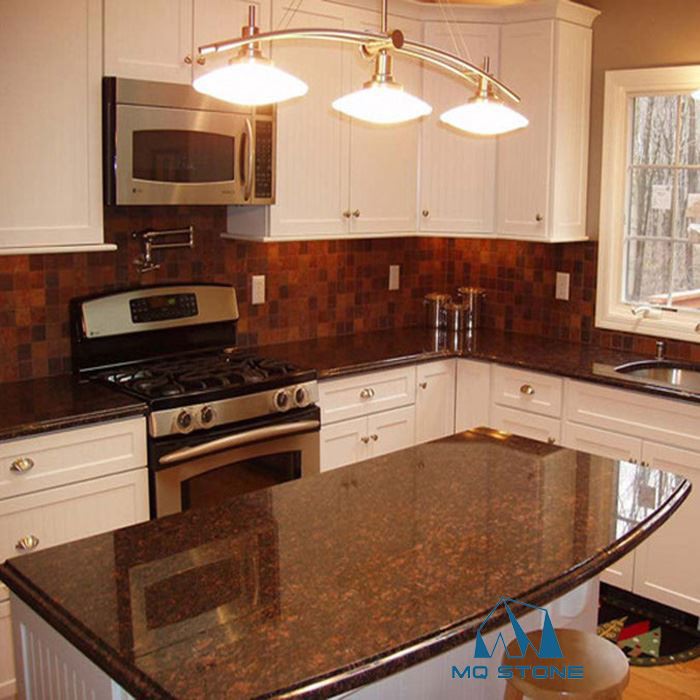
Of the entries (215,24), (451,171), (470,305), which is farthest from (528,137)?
(215,24)

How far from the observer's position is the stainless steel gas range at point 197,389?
3072 mm

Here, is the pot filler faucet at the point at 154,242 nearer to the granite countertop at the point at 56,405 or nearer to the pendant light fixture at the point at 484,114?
the granite countertop at the point at 56,405

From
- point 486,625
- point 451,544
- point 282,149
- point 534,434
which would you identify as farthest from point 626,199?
point 486,625

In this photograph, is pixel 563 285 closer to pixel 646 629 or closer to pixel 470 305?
pixel 470 305

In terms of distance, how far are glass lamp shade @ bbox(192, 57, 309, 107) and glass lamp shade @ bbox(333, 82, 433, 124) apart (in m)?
0.11

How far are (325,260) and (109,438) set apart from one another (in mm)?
1641

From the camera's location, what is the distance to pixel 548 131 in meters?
4.00

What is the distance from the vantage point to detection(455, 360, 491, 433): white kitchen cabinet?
4.04 metres

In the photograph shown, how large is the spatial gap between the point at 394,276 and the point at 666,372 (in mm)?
1402

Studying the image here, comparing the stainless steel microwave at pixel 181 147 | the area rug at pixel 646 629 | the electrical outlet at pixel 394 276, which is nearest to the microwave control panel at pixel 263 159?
the stainless steel microwave at pixel 181 147

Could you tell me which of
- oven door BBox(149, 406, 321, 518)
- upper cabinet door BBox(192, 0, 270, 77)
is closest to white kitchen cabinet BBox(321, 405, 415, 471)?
oven door BBox(149, 406, 321, 518)

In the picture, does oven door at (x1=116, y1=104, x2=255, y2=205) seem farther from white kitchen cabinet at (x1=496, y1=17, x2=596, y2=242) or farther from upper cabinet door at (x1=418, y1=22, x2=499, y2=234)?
white kitchen cabinet at (x1=496, y1=17, x2=596, y2=242)

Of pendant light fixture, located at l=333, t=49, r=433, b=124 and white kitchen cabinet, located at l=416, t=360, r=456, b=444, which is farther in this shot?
white kitchen cabinet, located at l=416, t=360, r=456, b=444

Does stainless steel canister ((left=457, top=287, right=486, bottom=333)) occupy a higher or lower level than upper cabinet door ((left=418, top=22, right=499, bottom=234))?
lower
